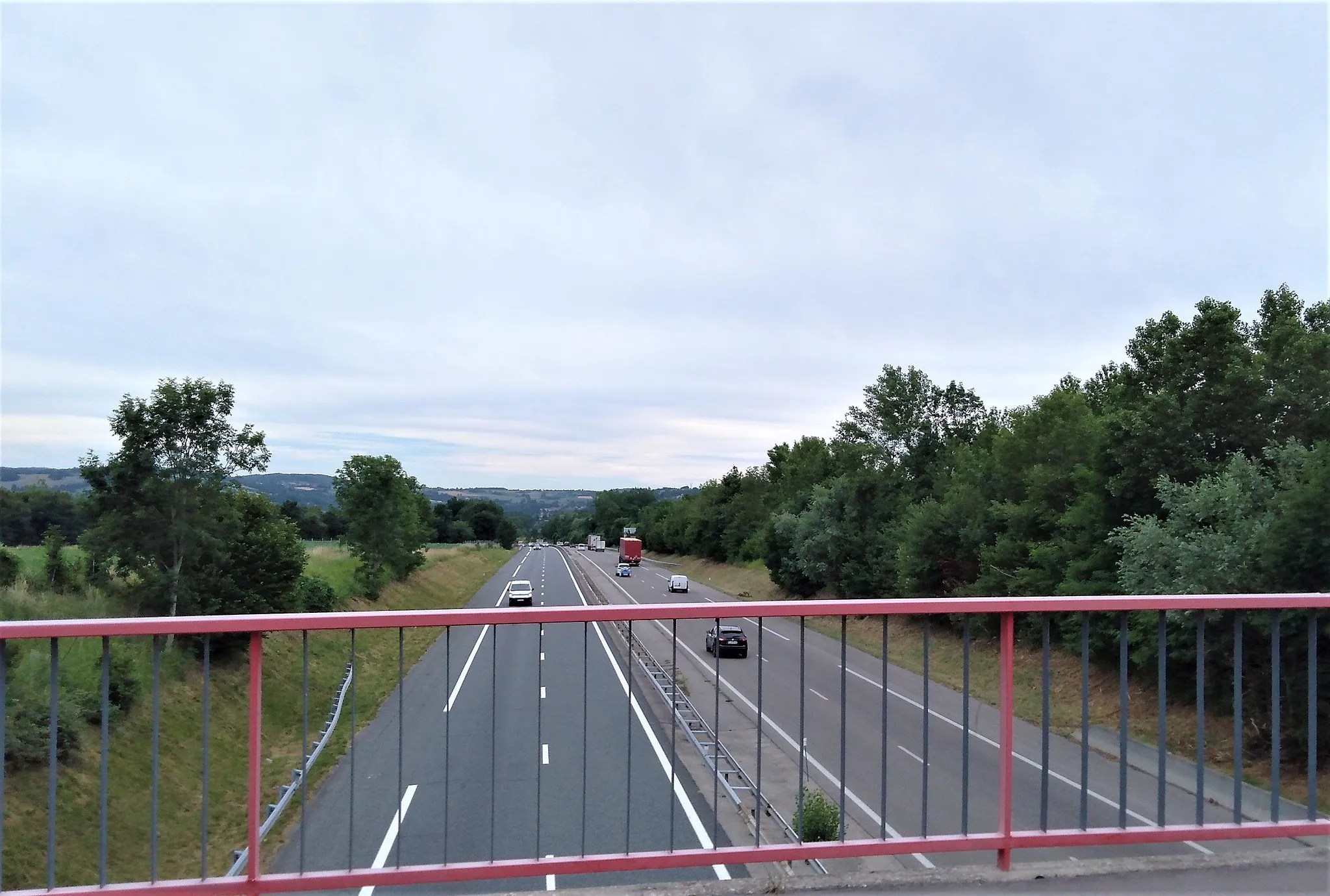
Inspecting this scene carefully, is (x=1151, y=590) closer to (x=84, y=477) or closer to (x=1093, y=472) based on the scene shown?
(x=1093, y=472)

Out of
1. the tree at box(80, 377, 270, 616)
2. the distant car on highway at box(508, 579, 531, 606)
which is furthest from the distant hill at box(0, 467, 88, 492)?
the distant car on highway at box(508, 579, 531, 606)

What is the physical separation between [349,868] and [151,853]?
0.68m

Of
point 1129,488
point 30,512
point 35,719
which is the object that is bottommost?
point 35,719

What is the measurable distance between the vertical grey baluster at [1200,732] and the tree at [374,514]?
39.0 metres

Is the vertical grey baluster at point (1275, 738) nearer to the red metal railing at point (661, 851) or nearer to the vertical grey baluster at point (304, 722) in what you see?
the red metal railing at point (661, 851)

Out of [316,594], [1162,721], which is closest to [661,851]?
[1162,721]

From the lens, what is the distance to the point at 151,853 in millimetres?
3014

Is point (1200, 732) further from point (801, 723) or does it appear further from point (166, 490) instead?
point (166, 490)

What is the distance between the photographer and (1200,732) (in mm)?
3631

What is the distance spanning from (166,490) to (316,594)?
12.7 metres

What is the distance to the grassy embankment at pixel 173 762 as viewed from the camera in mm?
7777

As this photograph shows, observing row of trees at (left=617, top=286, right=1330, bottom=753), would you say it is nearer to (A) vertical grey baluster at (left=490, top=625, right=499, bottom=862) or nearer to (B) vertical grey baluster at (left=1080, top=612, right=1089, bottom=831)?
(B) vertical grey baluster at (left=1080, top=612, right=1089, bottom=831)

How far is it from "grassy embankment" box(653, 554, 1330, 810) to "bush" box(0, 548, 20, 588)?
19.2 metres

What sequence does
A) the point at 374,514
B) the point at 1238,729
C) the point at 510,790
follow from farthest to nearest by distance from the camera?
1. the point at 374,514
2. the point at 510,790
3. the point at 1238,729
